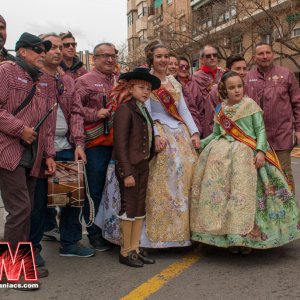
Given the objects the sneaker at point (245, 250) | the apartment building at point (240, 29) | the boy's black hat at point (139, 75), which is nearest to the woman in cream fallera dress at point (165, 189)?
the boy's black hat at point (139, 75)

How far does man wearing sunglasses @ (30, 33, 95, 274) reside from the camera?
4.04m

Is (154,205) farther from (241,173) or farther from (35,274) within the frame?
(35,274)

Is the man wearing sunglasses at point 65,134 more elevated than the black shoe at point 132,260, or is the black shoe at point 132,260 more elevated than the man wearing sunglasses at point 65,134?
the man wearing sunglasses at point 65,134

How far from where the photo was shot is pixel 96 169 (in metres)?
4.55

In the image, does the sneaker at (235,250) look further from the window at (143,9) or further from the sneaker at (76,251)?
the window at (143,9)

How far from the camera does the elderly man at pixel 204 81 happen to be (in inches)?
212

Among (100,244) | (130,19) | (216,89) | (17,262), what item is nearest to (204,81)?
(216,89)

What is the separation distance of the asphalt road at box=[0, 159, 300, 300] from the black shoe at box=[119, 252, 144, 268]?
0.18ft

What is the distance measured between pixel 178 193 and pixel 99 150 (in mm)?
937

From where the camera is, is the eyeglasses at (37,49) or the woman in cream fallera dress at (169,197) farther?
the woman in cream fallera dress at (169,197)

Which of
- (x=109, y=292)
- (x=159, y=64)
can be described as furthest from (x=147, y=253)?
(x=159, y=64)

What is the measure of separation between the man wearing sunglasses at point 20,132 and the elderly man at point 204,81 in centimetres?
215

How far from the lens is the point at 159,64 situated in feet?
14.8

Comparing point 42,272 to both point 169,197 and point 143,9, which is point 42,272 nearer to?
point 169,197
